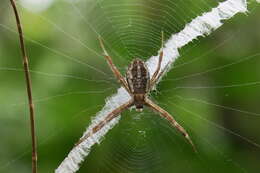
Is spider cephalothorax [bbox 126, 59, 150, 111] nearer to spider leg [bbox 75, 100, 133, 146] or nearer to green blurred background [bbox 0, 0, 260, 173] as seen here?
spider leg [bbox 75, 100, 133, 146]

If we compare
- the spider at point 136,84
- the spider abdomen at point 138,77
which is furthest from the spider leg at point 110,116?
the spider abdomen at point 138,77

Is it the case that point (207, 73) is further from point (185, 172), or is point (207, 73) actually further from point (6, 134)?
point (6, 134)

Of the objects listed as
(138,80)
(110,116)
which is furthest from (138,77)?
(110,116)

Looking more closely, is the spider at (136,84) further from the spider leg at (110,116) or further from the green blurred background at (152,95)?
the green blurred background at (152,95)

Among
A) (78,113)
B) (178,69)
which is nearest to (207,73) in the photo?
(178,69)

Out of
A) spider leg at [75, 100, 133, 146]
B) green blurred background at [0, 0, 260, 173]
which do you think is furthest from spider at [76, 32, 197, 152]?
green blurred background at [0, 0, 260, 173]

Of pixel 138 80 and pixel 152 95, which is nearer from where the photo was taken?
pixel 138 80

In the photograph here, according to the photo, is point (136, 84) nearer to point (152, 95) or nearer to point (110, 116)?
point (110, 116)
